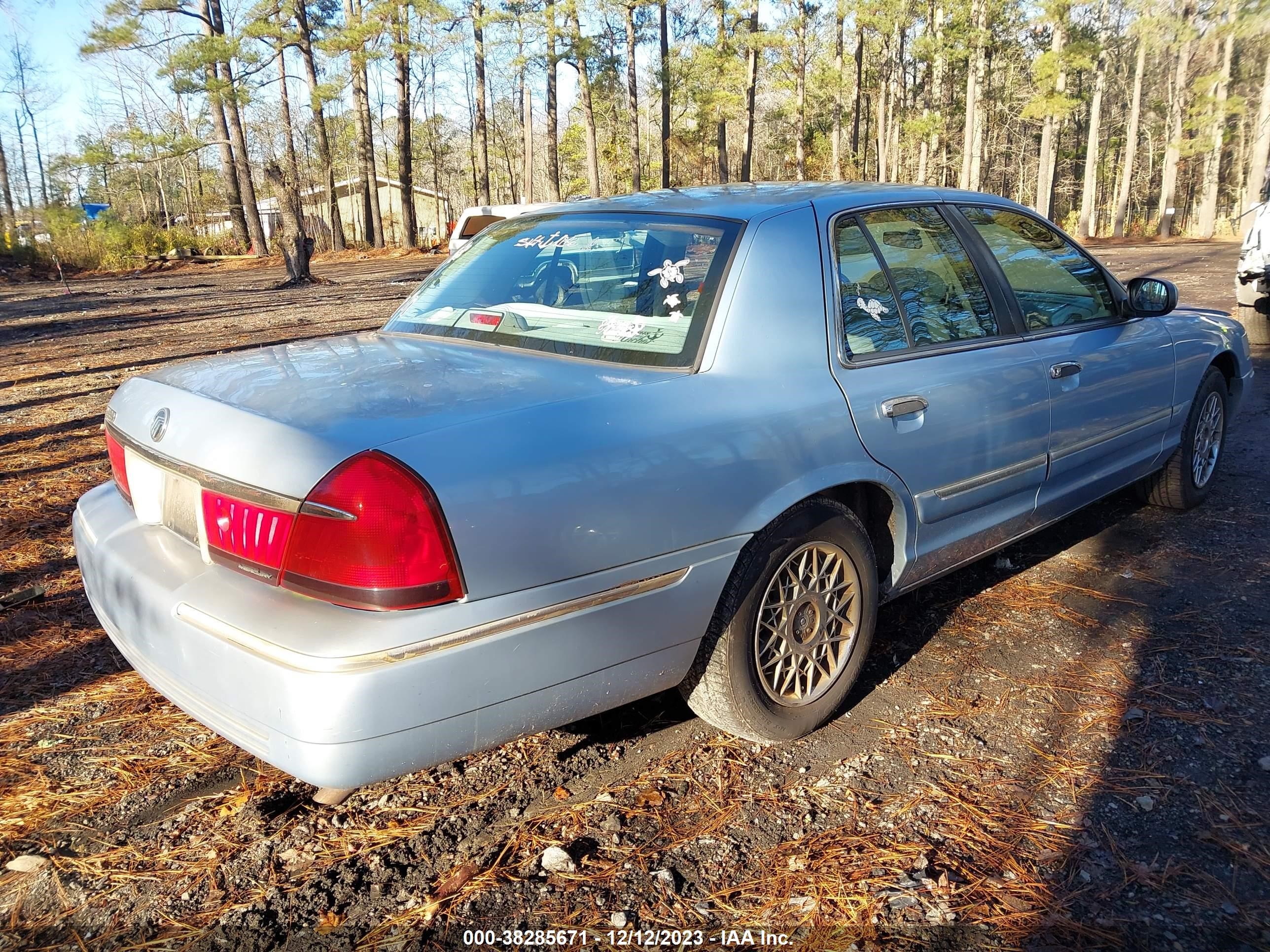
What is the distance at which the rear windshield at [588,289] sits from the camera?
2596 millimetres

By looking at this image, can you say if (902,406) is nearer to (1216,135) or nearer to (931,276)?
(931,276)

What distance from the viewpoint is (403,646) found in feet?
6.10

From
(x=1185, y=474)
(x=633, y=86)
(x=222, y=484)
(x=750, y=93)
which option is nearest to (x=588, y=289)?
(x=222, y=484)

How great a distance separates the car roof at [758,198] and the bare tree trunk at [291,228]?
1648cm

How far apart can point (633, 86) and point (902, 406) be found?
3586 centimetres

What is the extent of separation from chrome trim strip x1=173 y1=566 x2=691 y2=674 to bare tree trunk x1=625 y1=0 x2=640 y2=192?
114 ft

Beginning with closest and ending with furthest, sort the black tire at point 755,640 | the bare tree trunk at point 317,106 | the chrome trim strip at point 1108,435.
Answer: the black tire at point 755,640 → the chrome trim strip at point 1108,435 → the bare tree trunk at point 317,106

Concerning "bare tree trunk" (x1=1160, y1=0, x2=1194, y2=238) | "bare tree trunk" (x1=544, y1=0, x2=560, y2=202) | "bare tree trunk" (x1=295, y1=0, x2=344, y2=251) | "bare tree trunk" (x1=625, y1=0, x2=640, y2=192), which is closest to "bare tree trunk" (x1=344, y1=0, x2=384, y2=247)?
"bare tree trunk" (x1=295, y1=0, x2=344, y2=251)

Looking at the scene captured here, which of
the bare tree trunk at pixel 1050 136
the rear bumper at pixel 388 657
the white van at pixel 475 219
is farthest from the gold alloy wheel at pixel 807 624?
the bare tree trunk at pixel 1050 136

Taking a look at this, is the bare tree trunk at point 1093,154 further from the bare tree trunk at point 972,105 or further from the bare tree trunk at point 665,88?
the bare tree trunk at point 665,88

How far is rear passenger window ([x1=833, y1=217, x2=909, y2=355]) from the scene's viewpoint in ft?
9.30

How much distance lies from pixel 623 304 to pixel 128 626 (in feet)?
5.14

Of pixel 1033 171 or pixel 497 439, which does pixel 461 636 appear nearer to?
pixel 497 439

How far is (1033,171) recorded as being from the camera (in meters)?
60.1
